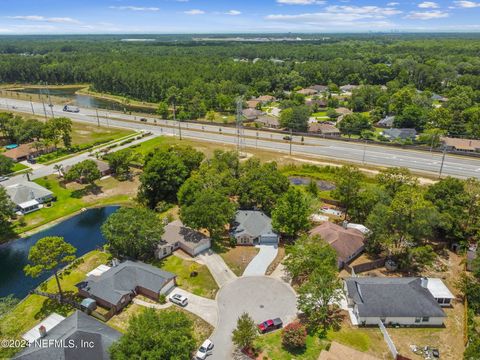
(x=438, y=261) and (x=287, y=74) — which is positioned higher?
(x=287, y=74)

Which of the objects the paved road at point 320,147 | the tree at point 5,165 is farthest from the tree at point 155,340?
the paved road at point 320,147

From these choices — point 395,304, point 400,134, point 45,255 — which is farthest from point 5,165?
point 400,134

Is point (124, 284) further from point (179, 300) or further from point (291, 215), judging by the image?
point (291, 215)

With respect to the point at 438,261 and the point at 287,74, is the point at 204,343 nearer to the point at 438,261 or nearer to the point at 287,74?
the point at 438,261

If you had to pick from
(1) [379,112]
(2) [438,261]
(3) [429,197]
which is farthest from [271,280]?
(1) [379,112]

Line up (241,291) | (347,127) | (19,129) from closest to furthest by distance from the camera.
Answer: (241,291) → (19,129) → (347,127)

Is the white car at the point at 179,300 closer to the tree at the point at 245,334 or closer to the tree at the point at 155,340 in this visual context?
the tree at the point at 245,334

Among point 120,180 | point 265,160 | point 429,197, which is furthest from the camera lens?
point 265,160
